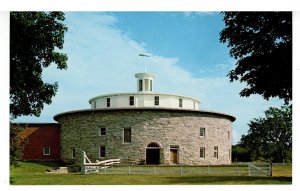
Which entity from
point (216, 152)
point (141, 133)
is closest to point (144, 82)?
point (141, 133)

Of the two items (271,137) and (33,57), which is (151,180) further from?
(271,137)

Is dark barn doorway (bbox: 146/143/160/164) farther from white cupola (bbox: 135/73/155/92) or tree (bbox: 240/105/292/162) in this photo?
tree (bbox: 240/105/292/162)

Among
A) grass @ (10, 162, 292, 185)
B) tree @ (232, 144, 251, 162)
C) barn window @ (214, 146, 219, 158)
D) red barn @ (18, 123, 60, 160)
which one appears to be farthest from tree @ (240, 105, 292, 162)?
grass @ (10, 162, 292, 185)

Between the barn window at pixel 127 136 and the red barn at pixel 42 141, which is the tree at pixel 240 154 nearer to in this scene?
the barn window at pixel 127 136

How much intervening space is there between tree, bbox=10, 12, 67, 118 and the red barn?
69.2 feet

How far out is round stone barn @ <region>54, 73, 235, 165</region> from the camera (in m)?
36.3

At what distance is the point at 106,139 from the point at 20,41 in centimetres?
1921

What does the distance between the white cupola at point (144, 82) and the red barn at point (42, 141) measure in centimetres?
741

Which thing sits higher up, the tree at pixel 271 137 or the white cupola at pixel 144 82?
the white cupola at pixel 144 82

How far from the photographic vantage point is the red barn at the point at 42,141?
40.4m

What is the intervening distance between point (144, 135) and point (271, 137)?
20.0m

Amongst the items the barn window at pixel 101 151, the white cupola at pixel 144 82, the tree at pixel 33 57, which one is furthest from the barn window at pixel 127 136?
the tree at pixel 33 57
